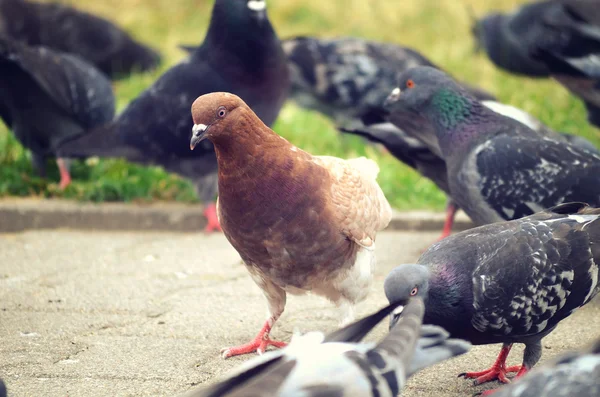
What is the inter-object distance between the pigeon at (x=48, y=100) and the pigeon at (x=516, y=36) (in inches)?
161

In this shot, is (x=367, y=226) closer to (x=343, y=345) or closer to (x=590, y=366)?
(x=343, y=345)

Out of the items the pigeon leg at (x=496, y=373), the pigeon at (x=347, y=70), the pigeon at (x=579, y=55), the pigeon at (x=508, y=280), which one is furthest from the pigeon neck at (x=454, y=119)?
the pigeon at (x=347, y=70)

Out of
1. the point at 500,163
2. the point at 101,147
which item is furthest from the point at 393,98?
the point at 101,147

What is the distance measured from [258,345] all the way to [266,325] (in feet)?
0.30

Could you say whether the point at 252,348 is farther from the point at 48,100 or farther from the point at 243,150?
the point at 48,100

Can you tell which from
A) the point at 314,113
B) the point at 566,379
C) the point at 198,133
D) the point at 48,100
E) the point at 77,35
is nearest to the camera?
the point at 566,379

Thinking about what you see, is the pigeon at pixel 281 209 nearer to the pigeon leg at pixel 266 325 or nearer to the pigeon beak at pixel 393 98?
the pigeon leg at pixel 266 325

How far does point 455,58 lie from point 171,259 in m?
5.13

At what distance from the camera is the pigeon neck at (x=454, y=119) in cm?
414

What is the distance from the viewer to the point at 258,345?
350 centimetres

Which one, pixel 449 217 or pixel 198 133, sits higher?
pixel 198 133

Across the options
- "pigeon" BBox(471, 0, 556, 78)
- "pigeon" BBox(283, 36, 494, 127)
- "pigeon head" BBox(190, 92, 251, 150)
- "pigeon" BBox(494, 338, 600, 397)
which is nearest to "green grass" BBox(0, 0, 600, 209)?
"pigeon" BBox(471, 0, 556, 78)

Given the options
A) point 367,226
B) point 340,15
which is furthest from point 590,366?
point 340,15

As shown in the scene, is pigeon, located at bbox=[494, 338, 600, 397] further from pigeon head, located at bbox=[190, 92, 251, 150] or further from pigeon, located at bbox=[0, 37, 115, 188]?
pigeon, located at bbox=[0, 37, 115, 188]
